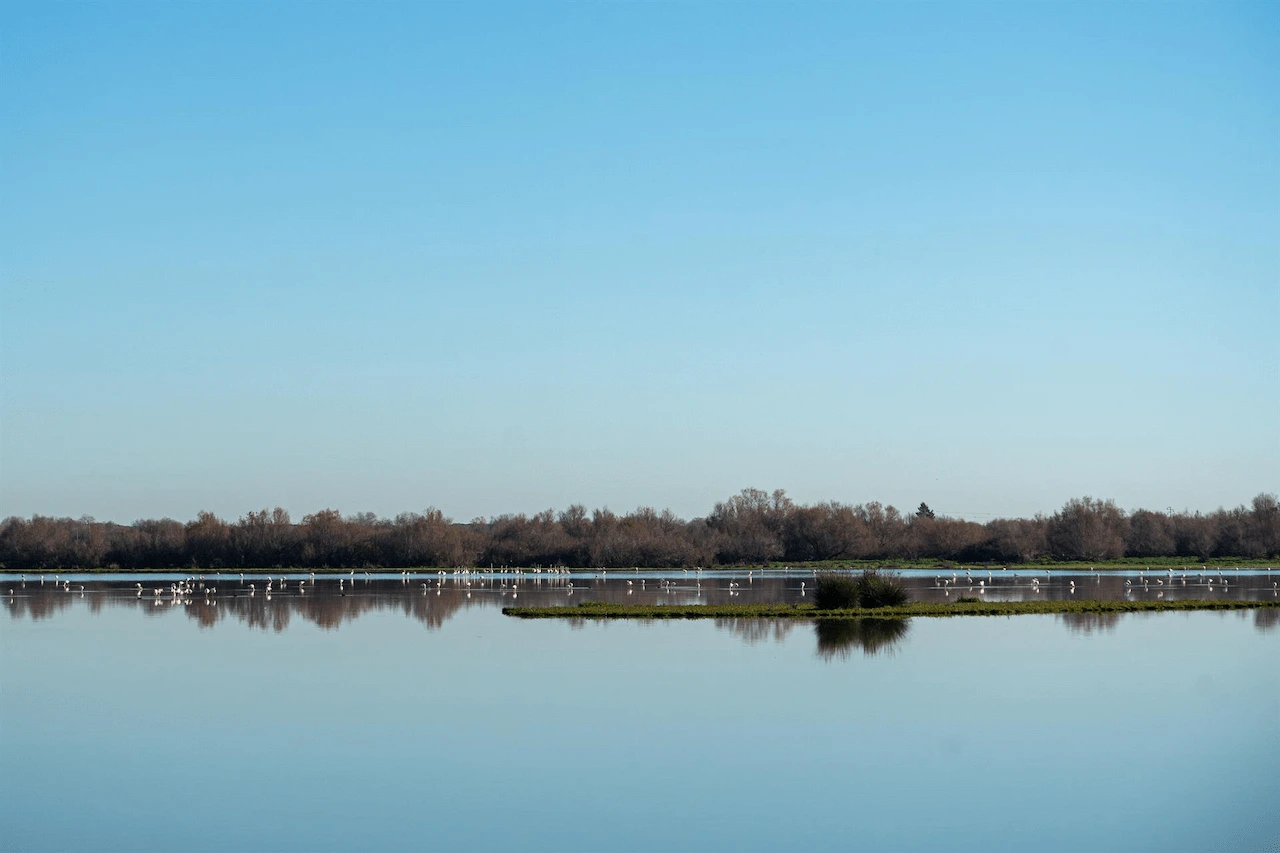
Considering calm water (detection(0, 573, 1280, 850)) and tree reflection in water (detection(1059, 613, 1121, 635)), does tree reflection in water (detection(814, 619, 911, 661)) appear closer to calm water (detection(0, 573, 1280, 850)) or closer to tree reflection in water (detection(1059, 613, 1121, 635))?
calm water (detection(0, 573, 1280, 850))

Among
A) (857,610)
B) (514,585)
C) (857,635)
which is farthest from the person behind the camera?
(514,585)

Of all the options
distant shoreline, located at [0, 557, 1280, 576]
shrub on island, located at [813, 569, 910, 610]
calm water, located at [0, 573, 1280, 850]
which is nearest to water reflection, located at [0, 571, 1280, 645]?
calm water, located at [0, 573, 1280, 850]

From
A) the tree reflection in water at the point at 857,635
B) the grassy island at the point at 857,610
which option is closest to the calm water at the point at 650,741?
the tree reflection in water at the point at 857,635

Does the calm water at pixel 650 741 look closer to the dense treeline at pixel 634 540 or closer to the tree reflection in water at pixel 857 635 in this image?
the tree reflection in water at pixel 857 635

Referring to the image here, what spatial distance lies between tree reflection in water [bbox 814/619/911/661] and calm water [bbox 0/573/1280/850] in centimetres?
21

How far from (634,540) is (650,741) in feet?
261

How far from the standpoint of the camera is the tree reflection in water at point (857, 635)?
27.6 meters

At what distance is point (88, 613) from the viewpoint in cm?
4462

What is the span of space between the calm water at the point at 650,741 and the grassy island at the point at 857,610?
478cm

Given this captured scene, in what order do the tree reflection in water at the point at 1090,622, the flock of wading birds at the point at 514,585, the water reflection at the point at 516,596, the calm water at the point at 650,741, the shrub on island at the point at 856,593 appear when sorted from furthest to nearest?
the flock of wading birds at the point at 514,585, the shrub on island at the point at 856,593, the water reflection at the point at 516,596, the tree reflection in water at the point at 1090,622, the calm water at the point at 650,741

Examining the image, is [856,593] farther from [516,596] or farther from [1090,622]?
[516,596]

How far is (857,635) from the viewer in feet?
102

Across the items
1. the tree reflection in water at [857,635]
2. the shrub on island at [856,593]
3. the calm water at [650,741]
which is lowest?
the calm water at [650,741]

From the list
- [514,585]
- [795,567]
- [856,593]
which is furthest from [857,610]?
[795,567]
